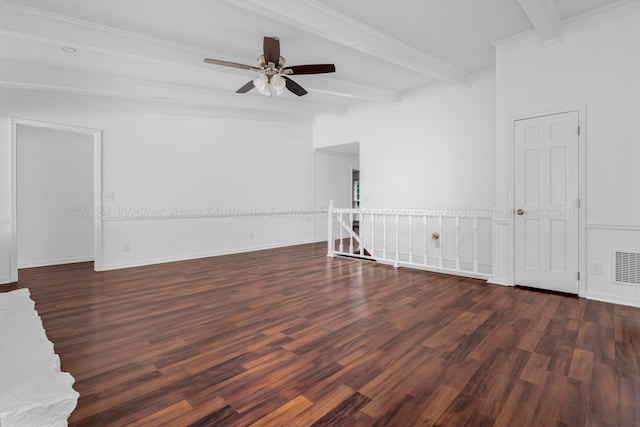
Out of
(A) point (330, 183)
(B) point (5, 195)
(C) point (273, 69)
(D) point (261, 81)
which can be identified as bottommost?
(B) point (5, 195)

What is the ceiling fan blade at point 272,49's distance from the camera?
3172 millimetres

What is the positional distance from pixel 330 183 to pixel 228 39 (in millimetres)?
5278

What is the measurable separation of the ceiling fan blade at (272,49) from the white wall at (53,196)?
452cm

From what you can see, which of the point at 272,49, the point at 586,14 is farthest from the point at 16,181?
the point at 586,14

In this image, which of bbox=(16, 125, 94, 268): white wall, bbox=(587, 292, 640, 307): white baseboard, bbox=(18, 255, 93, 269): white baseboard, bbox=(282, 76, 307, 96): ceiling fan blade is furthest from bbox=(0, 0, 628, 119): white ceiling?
bbox=(587, 292, 640, 307): white baseboard

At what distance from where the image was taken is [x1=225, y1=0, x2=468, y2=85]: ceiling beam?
2.96 m

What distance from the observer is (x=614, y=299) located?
3.35 metres

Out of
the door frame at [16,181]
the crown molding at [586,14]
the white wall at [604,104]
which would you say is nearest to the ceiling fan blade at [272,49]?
the crown molding at [586,14]

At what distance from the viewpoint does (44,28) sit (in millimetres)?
3162

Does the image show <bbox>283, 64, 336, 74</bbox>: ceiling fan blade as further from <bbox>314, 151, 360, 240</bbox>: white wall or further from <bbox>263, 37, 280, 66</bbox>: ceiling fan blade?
<bbox>314, 151, 360, 240</bbox>: white wall

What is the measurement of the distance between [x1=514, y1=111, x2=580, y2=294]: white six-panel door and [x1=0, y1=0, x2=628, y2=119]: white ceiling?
41.8 inches

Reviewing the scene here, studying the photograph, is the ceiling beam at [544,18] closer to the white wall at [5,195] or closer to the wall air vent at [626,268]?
the wall air vent at [626,268]

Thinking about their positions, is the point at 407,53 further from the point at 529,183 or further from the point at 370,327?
the point at 370,327

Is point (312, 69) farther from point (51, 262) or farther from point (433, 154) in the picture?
point (51, 262)
